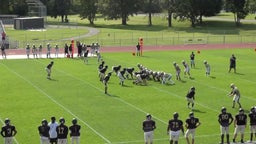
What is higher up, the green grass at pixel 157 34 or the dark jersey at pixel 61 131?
the green grass at pixel 157 34

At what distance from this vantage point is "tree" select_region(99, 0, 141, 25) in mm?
95188

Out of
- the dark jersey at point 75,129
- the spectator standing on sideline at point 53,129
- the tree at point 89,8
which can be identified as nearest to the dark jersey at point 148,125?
the dark jersey at point 75,129

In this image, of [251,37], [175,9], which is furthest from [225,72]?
[175,9]

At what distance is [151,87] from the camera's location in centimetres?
3250

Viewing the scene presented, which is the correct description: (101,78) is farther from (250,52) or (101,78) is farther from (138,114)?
(250,52)

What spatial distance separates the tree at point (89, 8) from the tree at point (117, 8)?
1.40 meters

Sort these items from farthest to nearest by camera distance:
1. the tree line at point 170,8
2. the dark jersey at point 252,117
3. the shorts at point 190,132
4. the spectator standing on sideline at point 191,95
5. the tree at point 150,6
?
the tree at point 150,6 < the tree line at point 170,8 < the spectator standing on sideline at point 191,95 < the dark jersey at point 252,117 < the shorts at point 190,132

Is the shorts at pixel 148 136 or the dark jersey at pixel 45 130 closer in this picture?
the dark jersey at pixel 45 130

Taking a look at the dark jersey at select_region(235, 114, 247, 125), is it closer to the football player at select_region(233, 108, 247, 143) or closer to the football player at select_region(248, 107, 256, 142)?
the football player at select_region(233, 108, 247, 143)

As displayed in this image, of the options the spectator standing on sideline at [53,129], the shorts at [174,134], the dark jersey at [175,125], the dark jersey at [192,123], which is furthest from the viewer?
the dark jersey at [192,123]

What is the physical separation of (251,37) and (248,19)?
109 feet

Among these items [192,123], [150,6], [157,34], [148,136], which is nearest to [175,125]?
[192,123]

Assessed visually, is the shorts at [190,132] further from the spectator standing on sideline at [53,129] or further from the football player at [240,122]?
the spectator standing on sideline at [53,129]

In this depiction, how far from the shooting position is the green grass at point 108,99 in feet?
73.3
